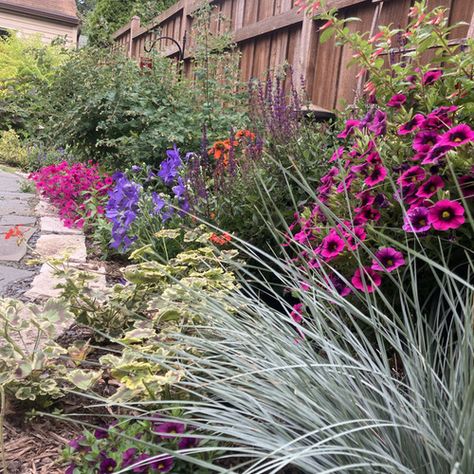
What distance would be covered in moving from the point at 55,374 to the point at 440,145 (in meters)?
1.32

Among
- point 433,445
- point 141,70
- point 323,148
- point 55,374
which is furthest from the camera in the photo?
point 141,70

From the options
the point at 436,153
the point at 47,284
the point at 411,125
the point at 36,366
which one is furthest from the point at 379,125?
the point at 47,284

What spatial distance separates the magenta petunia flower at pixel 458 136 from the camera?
1425 millimetres

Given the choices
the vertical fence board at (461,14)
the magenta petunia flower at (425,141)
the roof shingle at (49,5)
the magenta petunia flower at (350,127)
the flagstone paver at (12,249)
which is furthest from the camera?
the roof shingle at (49,5)

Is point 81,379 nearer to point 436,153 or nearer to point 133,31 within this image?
point 436,153

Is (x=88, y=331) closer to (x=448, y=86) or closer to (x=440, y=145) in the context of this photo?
(x=440, y=145)

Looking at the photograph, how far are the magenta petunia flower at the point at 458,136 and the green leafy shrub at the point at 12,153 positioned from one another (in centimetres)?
745

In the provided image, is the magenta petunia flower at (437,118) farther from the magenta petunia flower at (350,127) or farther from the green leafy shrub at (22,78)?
the green leafy shrub at (22,78)

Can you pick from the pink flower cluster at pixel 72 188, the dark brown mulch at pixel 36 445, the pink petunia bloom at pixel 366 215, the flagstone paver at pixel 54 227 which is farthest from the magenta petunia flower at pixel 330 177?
the flagstone paver at pixel 54 227

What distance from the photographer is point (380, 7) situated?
329cm

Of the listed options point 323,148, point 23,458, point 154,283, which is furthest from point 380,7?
point 23,458

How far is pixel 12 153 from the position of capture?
812cm

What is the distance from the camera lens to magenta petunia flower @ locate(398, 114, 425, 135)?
164cm

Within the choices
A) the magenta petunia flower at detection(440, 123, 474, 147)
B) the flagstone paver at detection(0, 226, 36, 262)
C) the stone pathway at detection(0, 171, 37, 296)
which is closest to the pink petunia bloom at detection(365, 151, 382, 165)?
the magenta petunia flower at detection(440, 123, 474, 147)
